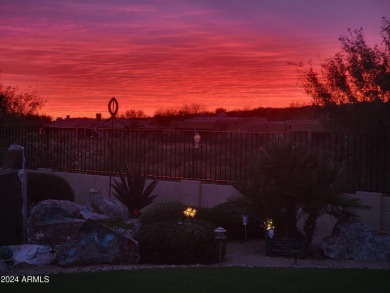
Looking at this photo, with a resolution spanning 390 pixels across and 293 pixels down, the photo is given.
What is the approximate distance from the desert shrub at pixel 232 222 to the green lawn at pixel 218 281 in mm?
3757

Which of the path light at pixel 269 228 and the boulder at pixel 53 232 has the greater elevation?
the path light at pixel 269 228

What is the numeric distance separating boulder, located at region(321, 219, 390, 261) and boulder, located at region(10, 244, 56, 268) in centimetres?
500

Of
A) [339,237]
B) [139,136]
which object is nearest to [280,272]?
[339,237]

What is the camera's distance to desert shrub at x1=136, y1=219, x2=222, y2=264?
11.5m

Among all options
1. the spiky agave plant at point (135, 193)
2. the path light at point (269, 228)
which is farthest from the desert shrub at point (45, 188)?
the path light at point (269, 228)

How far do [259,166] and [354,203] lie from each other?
195cm

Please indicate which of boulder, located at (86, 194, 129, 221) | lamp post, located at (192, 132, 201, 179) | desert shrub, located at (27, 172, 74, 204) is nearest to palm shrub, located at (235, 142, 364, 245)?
boulder, located at (86, 194, 129, 221)

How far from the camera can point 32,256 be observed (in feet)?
36.9

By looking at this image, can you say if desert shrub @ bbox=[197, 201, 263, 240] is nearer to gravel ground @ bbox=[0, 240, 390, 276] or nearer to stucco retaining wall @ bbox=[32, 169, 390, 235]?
gravel ground @ bbox=[0, 240, 390, 276]

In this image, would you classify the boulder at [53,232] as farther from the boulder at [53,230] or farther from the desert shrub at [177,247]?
the desert shrub at [177,247]

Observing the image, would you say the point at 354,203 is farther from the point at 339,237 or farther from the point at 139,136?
the point at 139,136

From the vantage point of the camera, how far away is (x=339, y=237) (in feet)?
41.1

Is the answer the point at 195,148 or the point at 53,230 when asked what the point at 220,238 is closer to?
the point at 53,230

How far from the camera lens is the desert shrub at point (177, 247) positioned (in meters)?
11.5
